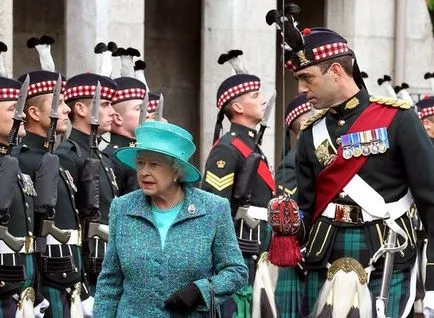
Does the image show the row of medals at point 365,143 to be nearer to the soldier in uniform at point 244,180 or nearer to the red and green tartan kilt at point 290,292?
the red and green tartan kilt at point 290,292

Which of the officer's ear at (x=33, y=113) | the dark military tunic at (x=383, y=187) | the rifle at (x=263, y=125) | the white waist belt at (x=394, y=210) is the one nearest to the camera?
the dark military tunic at (x=383, y=187)

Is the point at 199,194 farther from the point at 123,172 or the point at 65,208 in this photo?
the point at 123,172

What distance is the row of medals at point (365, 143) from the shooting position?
377 inches

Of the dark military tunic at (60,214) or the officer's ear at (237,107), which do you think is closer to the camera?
the dark military tunic at (60,214)

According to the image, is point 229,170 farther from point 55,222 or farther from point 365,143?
point 365,143

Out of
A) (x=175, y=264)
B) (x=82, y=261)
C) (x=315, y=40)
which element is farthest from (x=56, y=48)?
(x=175, y=264)

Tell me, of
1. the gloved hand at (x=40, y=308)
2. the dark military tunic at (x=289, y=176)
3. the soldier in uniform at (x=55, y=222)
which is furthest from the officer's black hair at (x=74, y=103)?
the gloved hand at (x=40, y=308)

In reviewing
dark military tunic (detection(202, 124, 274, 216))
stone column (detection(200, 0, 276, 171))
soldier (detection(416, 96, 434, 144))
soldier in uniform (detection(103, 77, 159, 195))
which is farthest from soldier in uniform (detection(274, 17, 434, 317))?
stone column (detection(200, 0, 276, 171))

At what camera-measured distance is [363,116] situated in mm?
9773

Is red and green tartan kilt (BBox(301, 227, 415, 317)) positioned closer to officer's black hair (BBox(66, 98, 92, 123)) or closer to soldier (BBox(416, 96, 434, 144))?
officer's black hair (BBox(66, 98, 92, 123))

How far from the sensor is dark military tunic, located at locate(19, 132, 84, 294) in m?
11.6

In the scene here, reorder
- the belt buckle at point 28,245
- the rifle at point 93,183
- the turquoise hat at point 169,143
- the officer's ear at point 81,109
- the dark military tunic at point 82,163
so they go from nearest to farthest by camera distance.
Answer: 1. the turquoise hat at point 169,143
2. the belt buckle at point 28,245
3. the rifle at point 93,183
4. the dark military tunic at point 82,163
5. the officer's ear at point 81,109

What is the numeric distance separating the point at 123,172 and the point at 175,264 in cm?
460

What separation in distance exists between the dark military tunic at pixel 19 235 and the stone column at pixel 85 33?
201 inches
